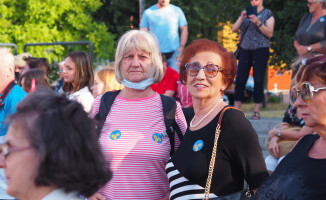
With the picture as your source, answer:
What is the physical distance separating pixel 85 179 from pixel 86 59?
4.20 metres

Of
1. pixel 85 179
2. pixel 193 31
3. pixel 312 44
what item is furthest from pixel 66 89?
pixel 193 31

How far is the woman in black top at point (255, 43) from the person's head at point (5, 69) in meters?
4.22

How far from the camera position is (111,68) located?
612 cm

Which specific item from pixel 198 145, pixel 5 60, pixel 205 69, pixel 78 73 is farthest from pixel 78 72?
pixel 198 145

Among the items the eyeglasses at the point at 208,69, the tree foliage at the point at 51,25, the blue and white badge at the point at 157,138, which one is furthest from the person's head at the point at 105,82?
the tree foliage at the point at 51,25

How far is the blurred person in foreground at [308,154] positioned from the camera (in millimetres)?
2439

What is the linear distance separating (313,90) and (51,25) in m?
20.4

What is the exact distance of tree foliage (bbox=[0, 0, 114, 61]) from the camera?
20109mm

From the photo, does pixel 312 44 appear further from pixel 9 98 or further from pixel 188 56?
pixel 9 98

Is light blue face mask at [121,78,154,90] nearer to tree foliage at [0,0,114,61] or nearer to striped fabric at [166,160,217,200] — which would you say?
striped fabric at [166,160,217,200]

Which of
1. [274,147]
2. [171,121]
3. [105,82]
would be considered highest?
[171,121]

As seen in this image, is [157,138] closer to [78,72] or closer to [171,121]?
[171,121]

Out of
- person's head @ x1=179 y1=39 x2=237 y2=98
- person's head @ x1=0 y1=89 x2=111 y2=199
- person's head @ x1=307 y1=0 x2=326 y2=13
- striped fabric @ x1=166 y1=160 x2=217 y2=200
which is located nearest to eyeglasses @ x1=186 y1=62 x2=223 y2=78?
person's head @ x1=179 y1=39 x2=237 y2=98

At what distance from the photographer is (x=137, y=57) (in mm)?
3812
